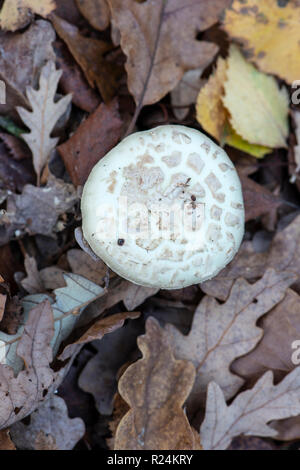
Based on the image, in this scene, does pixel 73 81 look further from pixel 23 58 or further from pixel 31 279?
pixel 31 279

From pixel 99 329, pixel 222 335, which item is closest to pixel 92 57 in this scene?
pixel 99 329

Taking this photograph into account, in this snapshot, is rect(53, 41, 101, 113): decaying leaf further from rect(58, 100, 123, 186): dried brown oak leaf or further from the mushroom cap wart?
the mushroom cap wart

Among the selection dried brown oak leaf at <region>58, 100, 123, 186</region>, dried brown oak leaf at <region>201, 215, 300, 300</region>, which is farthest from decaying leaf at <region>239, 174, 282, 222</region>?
dried brown oak leaf at <region>58, 100, 123, 186</region>

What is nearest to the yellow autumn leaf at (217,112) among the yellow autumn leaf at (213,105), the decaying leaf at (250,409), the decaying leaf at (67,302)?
the yellow autumn leaf at (213,105)

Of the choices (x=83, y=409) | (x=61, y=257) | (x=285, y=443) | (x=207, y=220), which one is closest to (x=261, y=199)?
(x=207, y=220)

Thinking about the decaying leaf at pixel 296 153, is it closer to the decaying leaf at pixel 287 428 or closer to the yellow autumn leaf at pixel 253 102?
the yellow autumn leaf at pixel 253 102

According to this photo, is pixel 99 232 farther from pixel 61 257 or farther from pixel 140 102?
pixel 140 102
